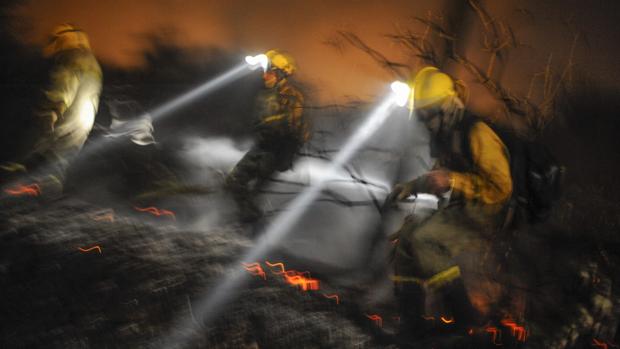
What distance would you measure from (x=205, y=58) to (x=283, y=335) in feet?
8.47

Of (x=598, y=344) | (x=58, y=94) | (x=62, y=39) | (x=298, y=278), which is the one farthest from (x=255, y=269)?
(x=598, y=344)

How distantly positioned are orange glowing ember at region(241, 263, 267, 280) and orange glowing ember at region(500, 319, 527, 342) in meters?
2.41

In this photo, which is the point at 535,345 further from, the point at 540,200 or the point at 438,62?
the point at 438,62

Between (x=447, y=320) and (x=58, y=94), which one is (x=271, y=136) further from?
(x=447, y=320)

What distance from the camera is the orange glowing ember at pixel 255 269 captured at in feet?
9.50

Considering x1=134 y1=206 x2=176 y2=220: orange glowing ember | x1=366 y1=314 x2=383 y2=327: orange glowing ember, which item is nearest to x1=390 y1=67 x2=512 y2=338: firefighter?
x1=366 y1=314 x2=383 y2=327: orange glowing ember

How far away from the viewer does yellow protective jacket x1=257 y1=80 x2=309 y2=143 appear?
3.76m

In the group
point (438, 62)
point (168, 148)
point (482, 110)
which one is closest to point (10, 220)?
point (168, 148)

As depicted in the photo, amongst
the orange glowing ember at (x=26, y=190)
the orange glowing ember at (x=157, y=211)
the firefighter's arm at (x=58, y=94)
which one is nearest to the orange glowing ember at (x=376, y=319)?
the orange glowing ember at (x=157, y=211)

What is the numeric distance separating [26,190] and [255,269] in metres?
1.78

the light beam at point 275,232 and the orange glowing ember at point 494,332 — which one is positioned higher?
the light beam at point 275,232

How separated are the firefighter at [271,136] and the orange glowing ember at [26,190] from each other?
4.91 feet

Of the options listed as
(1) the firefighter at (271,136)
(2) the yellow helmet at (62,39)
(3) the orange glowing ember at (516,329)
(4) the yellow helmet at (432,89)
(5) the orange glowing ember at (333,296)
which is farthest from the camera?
(1) the firefighter at (271,136)

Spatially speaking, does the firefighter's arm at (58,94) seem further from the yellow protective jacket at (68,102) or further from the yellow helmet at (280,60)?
the yellow helmet at (280,60)
